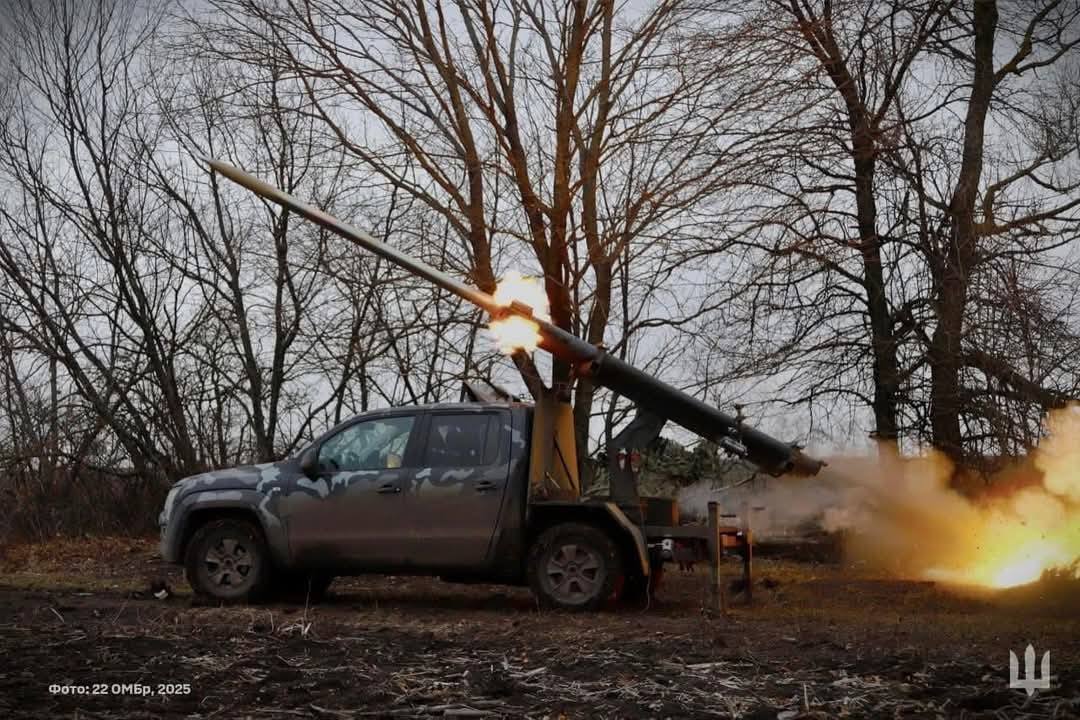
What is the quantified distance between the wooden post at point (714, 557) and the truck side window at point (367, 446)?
2.92 meters

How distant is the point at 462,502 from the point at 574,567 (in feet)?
3.86

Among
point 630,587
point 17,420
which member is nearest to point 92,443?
point 17,420

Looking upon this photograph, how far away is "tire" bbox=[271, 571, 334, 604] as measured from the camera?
11.8m

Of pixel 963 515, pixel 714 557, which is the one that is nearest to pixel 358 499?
pixel 714 557

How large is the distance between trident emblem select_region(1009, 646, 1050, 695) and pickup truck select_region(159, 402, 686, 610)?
3.67m

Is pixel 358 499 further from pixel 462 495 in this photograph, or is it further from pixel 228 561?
pixel 228 561

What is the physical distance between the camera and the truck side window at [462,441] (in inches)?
443

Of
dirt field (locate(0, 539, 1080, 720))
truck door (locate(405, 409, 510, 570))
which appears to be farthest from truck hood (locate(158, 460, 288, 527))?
truck door (locate(405, 409, 510, 570))

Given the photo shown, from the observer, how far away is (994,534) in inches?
521

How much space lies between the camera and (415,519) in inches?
439

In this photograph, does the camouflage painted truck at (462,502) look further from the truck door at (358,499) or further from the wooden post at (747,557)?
the wooden post at (747,557)

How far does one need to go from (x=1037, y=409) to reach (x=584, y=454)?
20.2ft

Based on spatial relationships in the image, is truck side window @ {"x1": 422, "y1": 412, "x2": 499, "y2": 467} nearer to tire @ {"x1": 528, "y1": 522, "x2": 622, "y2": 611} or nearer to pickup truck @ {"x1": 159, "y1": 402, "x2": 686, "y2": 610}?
pickup truck @ {"x1": 159, "y1": 402, "x2": 686, "y2": 610}

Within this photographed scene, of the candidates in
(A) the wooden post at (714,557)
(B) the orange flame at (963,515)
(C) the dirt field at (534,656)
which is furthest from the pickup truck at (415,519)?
(B) the orange flame at (963,515)
